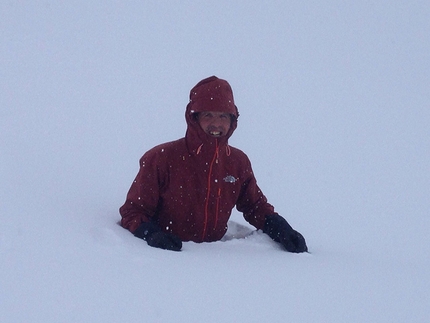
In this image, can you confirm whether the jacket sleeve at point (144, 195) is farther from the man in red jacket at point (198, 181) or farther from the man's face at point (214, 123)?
the man's face at point (214, 123)

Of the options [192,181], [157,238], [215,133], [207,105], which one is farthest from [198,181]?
[157,238]

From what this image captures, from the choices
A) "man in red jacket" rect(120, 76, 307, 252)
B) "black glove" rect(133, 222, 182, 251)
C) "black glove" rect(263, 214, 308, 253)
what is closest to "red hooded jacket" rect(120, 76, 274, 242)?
"man in red jacket" rect(120, 76, 307, 252)

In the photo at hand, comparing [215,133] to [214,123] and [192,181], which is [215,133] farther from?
[192,181]

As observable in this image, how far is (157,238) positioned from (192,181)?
2.04ft

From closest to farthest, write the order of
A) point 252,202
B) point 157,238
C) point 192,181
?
point 157,238
point 192,181
point 252,202

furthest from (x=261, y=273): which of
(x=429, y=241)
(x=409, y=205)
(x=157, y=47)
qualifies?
(x=157, y=47)

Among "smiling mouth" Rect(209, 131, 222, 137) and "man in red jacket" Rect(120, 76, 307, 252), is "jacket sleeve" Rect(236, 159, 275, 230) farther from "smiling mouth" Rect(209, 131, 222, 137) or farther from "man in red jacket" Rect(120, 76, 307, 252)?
"smiling mouth" Rect(209, 131, 222, 137)

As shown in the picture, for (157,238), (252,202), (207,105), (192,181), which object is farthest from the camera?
(252,202)

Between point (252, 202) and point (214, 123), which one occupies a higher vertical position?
point (214, 123)

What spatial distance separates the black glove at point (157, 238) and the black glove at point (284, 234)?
80 cm

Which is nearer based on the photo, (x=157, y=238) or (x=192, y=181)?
(x=157, y=238)

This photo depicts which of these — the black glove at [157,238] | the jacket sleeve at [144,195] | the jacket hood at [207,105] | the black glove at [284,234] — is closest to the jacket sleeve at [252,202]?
the black glove at [284,234]

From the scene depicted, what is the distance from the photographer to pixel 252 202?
13.4 feet

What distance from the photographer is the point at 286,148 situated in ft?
60.4
